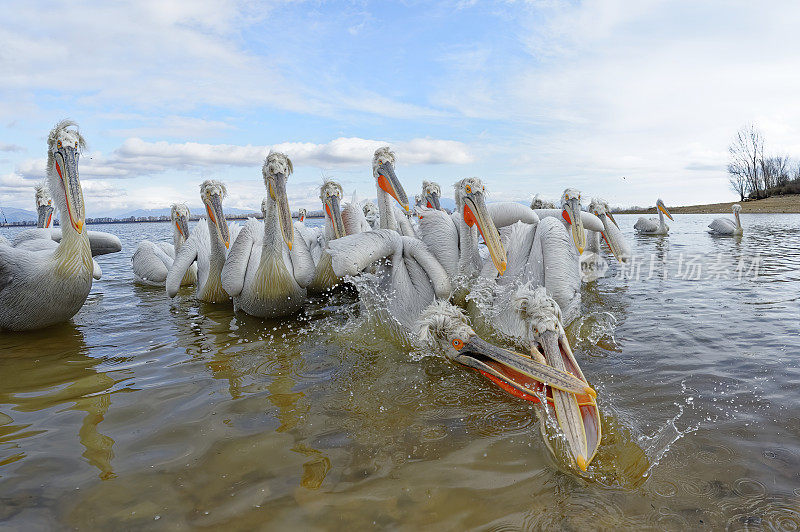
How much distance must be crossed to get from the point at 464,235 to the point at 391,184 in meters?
1.54

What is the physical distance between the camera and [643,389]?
8.72ft

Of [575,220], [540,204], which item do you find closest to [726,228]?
[540,204]

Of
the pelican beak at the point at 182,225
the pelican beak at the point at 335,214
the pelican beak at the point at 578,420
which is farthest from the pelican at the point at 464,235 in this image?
the pelican beak at the point at 182,225

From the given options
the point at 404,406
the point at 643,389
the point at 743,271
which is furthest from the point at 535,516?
the point at 743,271

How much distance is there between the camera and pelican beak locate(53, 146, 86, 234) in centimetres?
420

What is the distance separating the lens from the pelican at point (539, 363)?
197cm

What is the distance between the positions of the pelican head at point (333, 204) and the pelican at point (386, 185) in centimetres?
50

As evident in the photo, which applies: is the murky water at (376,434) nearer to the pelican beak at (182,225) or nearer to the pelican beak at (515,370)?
the pelican beak at (515,370)

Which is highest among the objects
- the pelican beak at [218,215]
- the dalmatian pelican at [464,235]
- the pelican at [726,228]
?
the pelican beak at [218,215]

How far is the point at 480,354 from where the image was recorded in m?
2.61

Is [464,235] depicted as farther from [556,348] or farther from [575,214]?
[556,348]

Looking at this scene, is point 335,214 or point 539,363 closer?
point 539,363

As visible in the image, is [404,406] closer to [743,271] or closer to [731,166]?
[743,271]

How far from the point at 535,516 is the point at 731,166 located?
52.7m
